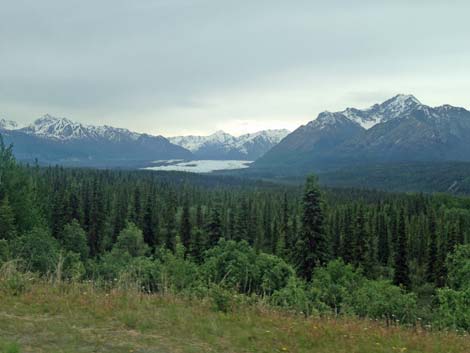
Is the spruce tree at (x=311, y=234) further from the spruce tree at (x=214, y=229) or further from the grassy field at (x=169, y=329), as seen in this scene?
the grassy field at (x=169, y=329)

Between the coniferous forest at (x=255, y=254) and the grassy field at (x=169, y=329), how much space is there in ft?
3.23

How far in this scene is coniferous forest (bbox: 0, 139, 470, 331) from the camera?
20.5 meters

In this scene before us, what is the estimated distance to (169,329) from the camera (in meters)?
9.44

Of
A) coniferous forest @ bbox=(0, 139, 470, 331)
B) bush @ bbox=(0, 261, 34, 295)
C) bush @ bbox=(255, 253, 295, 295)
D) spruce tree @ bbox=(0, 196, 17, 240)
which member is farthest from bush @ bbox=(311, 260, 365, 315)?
spruce tree @ bbox=(0, 196, 17, 240)

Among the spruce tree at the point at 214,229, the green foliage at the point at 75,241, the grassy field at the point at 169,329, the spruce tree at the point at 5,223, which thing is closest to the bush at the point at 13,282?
the grassy field at the point at 169,329

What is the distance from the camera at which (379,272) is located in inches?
2815

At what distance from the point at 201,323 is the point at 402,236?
6581 cm

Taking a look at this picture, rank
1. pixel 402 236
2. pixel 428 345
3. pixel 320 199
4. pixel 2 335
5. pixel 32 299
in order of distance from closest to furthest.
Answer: pixel 2 335
pixel 428 345
pixel 32 299
pixel 320 199
pixel 402 236

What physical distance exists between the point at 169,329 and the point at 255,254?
30040 millimetres

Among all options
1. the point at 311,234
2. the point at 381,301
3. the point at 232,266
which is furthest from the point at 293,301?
the point at 311,234

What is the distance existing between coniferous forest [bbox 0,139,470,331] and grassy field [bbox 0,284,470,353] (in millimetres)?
986

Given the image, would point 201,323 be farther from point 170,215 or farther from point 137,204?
point 137,204

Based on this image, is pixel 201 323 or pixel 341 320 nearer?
pixel 201 323

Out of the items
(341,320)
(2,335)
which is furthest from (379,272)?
(2,335)
